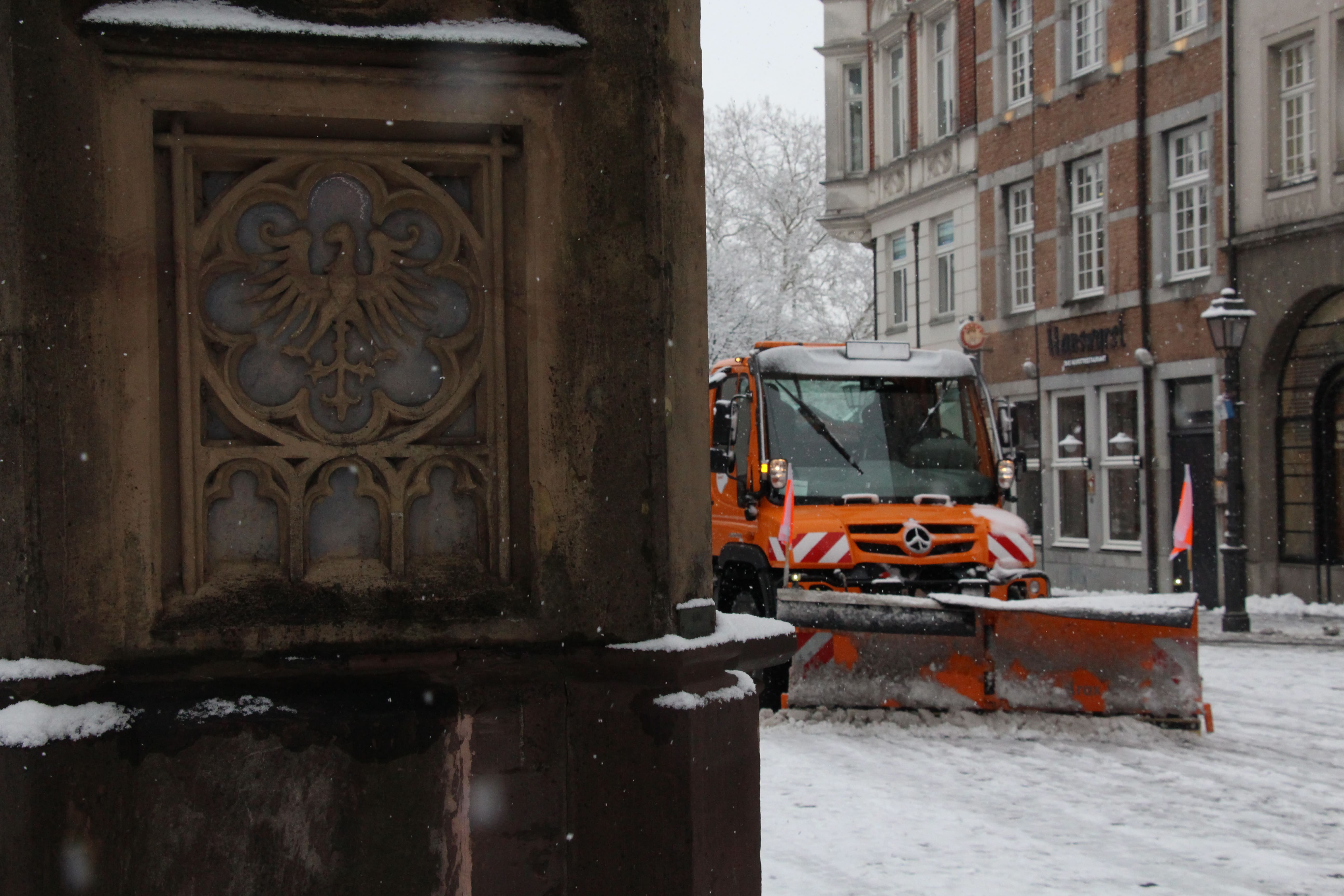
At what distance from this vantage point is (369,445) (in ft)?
10.8

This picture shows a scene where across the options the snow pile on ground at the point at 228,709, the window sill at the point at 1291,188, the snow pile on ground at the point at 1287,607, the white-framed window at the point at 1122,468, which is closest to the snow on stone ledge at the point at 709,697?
the snow pile on ground at the point at 228,709

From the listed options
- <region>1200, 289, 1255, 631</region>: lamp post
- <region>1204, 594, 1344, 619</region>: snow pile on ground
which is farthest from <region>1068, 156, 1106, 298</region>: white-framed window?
<region>1200, 289, 1255, 631</region>: lamp post

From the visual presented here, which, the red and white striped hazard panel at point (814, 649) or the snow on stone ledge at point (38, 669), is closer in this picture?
the snow on stone ledge at point (38, 669)

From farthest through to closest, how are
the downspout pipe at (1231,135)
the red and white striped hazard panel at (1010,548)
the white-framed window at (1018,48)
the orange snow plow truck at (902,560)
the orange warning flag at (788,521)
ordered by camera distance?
the white-framed window at (1018,48) → the downspout pipe at (1231,135) → the red and white striped hazard panel at (1010,548) → the orange warning flag at (788,521) → the orange snow plow truck at (902,560)

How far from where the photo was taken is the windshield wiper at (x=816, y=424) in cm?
1141

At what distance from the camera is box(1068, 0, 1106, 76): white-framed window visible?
79.9 ft

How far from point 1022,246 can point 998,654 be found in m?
19.0

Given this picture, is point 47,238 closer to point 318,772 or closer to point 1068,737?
point 318,772

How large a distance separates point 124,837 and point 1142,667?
7241mm

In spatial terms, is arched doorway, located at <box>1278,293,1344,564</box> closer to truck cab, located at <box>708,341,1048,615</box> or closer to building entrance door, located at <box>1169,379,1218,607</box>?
building entrance door, located at <box>1169,379,1218,607</box>

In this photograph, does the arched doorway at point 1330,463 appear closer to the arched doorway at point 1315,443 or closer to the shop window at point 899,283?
the arched doorway at point 1315,443

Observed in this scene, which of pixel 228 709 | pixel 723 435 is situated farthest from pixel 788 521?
pixel 228 709

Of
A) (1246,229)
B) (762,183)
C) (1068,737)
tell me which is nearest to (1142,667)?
(1068,737)

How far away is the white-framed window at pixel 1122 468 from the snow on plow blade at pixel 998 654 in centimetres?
1451
